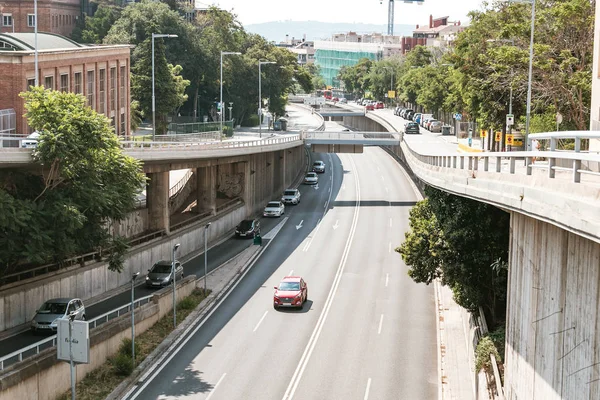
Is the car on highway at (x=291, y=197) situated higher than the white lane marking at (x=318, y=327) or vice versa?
the car on highway at (x=291, y=197)

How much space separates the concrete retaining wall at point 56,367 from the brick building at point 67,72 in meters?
20.5

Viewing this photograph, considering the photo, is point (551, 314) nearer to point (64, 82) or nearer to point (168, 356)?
point (168, 356)

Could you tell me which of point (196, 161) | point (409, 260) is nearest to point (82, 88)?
point (196, 161)

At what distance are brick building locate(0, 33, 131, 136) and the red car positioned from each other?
2005cm

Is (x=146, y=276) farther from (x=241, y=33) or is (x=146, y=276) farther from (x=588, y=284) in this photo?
(x=241, y=33)

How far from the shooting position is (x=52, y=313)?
37.5m

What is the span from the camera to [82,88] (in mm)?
67188

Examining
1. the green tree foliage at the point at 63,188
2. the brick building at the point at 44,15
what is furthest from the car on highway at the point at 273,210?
the brick building at the point at 44,15

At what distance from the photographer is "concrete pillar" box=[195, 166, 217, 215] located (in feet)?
218

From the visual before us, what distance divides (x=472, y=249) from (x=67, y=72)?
37801mm

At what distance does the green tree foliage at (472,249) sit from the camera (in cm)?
3488

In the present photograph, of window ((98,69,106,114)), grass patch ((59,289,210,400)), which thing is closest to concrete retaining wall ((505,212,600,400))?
grass patch ((59,289,210,400))

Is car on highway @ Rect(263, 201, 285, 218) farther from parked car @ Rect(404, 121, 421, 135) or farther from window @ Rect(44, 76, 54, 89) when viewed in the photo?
parked car @ Rect(404, 121, 421, 135)

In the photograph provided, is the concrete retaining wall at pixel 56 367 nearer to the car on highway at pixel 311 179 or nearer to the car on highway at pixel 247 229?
the car on highway at pixel 247 229
